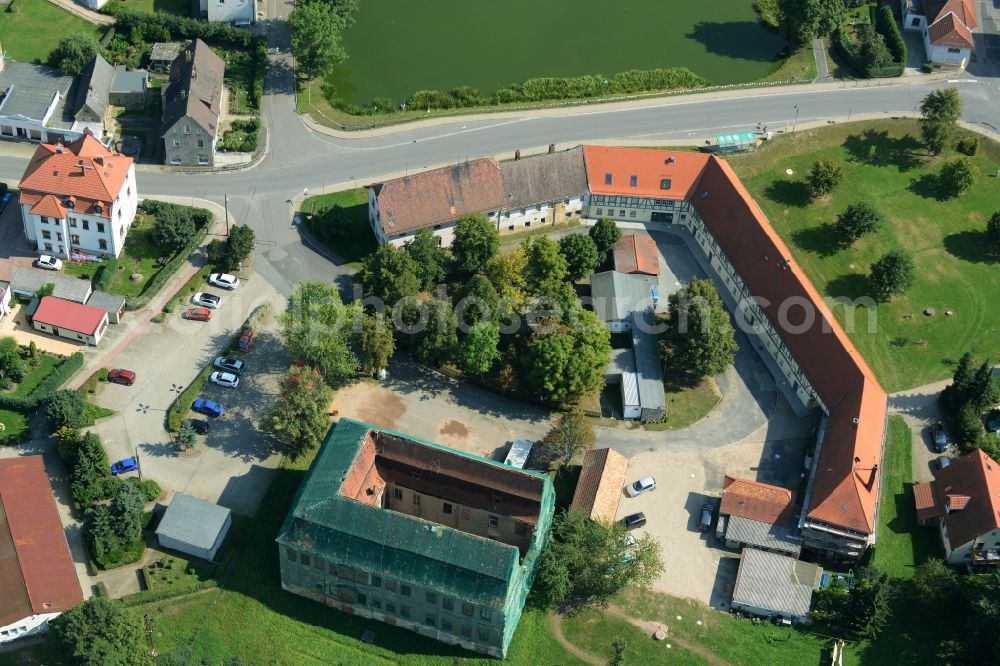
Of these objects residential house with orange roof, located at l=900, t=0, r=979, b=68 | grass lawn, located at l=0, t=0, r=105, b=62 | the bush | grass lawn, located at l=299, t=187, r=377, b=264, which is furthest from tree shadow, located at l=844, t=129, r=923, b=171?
grass lawn, located at l=0, t=0, r=105, b=62

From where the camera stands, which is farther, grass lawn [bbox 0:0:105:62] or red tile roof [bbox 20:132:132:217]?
grass lawn [bbox 0:0:105:62]

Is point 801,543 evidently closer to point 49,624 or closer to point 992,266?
point 992,266

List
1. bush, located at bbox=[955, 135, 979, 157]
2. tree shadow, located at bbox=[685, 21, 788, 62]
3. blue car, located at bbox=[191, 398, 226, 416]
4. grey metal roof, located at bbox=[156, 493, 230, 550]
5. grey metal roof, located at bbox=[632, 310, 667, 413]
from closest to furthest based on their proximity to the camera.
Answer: grey metal roof, located at bbox=[156, 493, 230, 550], blue car, located at bbox=[191, 398, 226, 416], grey metal roof, located at bbox=[632, 310, 667, 413], bush, located at bbox=[955, 135, 979, 157], tree shadow, located at bbox=[685, 21, 788, 62]

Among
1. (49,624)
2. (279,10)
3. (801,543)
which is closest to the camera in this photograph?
(49,624)

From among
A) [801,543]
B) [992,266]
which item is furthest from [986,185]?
[801,543]

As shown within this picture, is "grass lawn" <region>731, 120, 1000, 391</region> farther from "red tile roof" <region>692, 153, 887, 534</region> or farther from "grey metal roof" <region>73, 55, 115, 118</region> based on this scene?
"grey metal roof" <region>73, 55, 115, 118</region>

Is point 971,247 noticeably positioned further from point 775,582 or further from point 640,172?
point 775,582
